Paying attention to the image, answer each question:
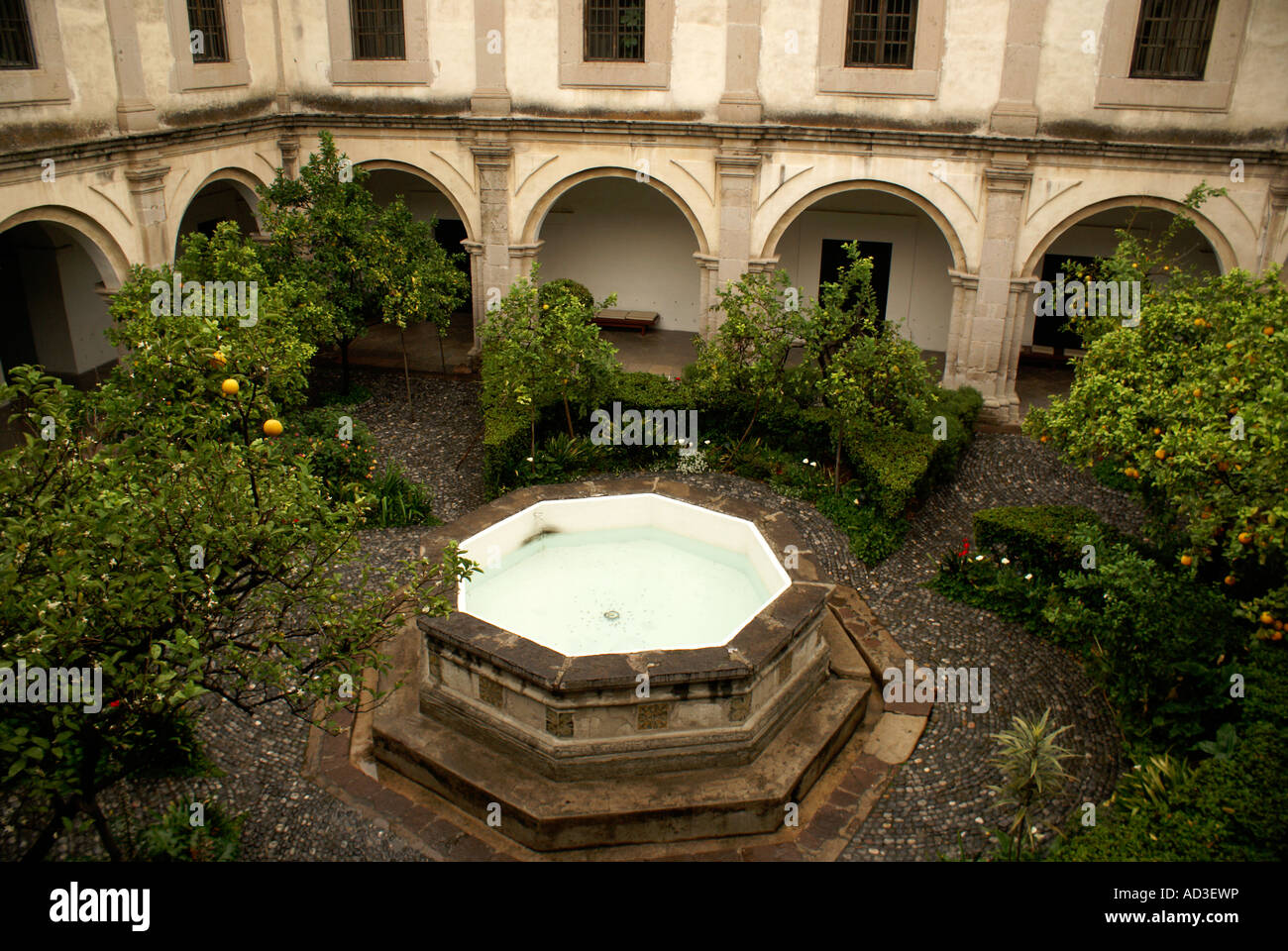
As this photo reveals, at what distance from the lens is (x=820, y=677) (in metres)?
9.20

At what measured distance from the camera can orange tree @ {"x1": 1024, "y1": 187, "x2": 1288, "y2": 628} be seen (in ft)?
23.6

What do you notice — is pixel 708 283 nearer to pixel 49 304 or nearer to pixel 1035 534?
pixel 1035 534

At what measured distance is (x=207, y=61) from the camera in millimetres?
14852

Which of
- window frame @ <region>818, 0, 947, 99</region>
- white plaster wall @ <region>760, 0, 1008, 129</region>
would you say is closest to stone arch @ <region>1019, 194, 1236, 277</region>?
white plaster wall @ <region>760, 0, 1008, 129</region>

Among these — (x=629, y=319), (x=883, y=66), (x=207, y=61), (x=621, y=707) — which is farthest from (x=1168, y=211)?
(x=207, y=61)

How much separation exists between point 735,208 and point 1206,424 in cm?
922

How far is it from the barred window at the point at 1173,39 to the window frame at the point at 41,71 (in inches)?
540

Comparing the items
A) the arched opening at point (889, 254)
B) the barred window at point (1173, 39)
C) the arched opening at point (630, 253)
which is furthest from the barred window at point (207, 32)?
the barred window at point (1173, 39)

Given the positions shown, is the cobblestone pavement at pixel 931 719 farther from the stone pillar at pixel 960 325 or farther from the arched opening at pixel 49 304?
the arched opening at pixel 49 304

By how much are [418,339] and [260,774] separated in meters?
12.0

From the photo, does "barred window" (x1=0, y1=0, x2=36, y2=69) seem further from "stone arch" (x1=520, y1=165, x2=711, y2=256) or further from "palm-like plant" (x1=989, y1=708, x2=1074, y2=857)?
"palm-like plant" (x1=989, y1=708, x2=1074, y2=857)

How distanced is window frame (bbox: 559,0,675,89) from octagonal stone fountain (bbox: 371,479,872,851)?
8.70 meters

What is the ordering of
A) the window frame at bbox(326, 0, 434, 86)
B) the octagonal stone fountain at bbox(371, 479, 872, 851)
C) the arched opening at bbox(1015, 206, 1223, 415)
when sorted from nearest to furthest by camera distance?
the octagonal stone fountain at bbox(371, 479, 872, 851) → the window frame at bbox(326, 0, 434, 86) → the arched opening at bbox(1015, 206, 1223, 415)

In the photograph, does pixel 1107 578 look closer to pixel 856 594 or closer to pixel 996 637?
pixel 996 637
